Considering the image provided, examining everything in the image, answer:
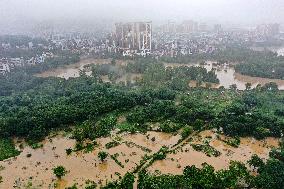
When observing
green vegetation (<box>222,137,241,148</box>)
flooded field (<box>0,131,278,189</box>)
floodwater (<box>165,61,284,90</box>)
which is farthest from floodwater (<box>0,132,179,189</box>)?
floodwater (<box>165,61,284,90</box>)

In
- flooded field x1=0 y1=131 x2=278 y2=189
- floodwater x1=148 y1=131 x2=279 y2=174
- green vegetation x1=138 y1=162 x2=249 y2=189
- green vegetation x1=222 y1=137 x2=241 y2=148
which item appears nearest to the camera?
green vegetation x1=138 y1=162 x2=249 y2=189

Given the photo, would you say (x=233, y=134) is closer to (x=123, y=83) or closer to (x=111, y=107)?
(x=111, y=107)

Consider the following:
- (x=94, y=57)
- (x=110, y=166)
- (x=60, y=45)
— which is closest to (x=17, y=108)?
(x=110, y=166)

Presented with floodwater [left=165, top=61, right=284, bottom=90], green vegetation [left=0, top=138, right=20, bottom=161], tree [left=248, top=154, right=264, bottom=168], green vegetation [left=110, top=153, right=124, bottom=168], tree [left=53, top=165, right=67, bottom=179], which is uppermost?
tree [left=248, top=154, right=264, bottom=168]

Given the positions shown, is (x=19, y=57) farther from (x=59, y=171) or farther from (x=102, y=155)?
(x=59, y=171)

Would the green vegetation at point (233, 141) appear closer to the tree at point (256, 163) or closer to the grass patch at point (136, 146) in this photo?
the tree at point (256, 163)

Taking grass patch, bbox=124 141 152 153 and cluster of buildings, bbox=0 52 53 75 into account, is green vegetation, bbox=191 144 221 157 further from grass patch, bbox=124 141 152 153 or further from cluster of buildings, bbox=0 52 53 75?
cluster of buildings, bbox=0 52 53 75

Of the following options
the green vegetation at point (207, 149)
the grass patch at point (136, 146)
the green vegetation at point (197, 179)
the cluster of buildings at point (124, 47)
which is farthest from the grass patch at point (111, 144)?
the cluster of buildings at point (124, 47)
